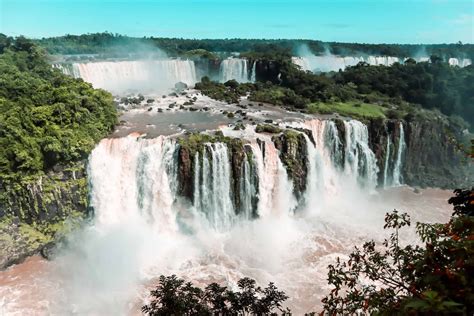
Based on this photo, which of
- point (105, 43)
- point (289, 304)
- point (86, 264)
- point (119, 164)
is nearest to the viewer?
point (289, 304)

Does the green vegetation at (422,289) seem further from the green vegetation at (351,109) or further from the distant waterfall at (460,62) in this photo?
the distant waterfall at (460,62)

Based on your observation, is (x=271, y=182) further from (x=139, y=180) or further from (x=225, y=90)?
(x=225, y=90)

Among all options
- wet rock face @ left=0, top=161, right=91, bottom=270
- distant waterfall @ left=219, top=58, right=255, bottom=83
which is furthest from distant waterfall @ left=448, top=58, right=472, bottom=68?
wet rock face @ left=0, top=161, right=91, bottom=270

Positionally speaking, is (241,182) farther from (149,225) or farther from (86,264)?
(86,264)

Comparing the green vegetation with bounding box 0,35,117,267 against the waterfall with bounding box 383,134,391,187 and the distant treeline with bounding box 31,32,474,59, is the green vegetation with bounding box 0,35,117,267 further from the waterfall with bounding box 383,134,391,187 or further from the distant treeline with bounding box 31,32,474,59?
the distant treeline with bounding box 31,32,474,59

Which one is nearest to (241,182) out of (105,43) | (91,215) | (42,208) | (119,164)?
(119,164)

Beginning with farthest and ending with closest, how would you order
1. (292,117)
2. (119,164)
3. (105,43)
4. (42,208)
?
1. (105,43)
2. (292,117)
3. (119,164)
4. (42,208)
